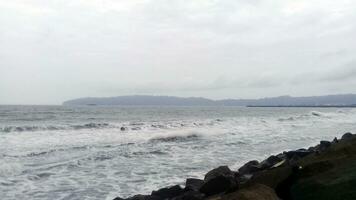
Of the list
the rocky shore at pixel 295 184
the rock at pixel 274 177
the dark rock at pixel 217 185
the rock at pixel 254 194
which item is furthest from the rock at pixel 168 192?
the rock at pixel 254 194

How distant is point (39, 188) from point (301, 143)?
15198mm

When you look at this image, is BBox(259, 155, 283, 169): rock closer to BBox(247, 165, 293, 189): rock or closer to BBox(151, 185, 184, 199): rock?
BBox(151, 185, 184, 199): rock

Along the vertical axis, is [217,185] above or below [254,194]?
below

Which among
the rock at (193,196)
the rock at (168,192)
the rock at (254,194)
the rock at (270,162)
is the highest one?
the rock at (254,194)

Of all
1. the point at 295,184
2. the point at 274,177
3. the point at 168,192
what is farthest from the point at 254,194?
the point at 168,192

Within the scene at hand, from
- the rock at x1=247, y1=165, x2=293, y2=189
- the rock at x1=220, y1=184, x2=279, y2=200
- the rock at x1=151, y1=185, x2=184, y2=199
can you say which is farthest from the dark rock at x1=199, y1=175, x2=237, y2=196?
the rock at x1=220, y1=184, x2=279, y2=200

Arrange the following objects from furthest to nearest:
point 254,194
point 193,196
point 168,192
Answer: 1. point 168,192
2. point 193,196
3. point 254,194

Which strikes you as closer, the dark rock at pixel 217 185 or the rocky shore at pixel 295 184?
the rocky shore at pixel 295 184

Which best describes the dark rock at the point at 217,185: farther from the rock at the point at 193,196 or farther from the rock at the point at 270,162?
the rock at the point at 270,162

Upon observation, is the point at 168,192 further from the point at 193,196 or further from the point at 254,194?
the point at 254,194

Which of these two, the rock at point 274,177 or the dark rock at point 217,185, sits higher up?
the rock at point 274,177

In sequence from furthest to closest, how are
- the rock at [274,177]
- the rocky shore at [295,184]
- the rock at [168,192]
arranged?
the rock at [168,192] → the rock at [274,177] → the rocky shore at [295,184]

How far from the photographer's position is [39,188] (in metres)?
11.1

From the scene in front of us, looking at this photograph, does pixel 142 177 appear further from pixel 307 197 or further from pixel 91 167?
pixel 307 197
